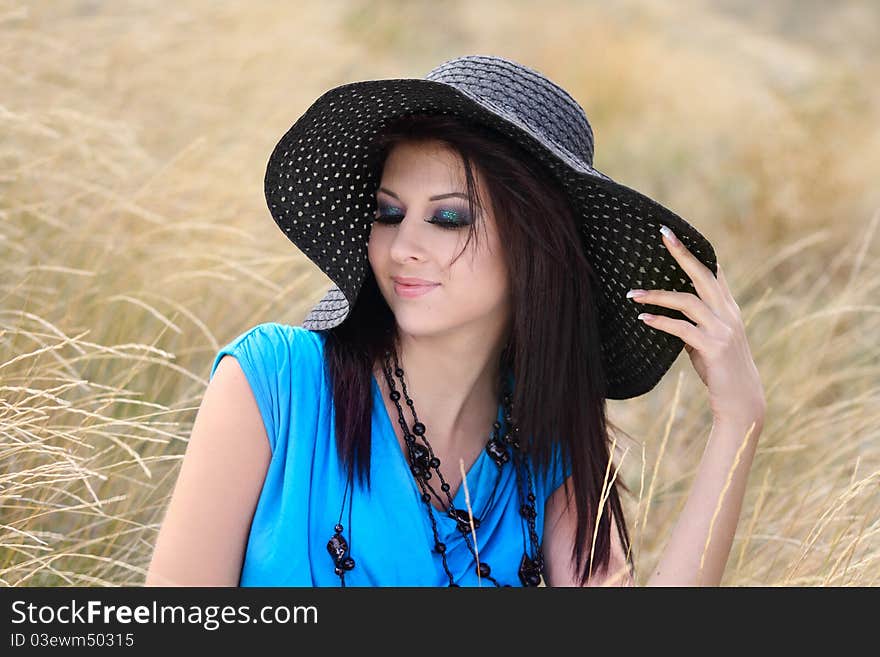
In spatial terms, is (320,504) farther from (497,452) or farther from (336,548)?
(497,452)

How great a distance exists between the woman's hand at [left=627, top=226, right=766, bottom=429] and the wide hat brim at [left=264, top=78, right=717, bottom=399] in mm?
70

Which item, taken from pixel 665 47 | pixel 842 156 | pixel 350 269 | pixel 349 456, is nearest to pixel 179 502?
pixel 349 456

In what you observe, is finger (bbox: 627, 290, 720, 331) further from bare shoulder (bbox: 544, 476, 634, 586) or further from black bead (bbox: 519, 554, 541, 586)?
black bead (bbox: 519, 554, 541, 586)

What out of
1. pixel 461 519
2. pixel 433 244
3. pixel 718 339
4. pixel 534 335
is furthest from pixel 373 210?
pixel 718 339

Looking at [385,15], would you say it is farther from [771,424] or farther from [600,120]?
[771,424]

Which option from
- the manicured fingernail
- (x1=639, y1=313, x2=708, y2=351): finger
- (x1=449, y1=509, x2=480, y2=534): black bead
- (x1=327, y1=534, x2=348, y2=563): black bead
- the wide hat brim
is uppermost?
the wide hat brim

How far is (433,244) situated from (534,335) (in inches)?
13.2

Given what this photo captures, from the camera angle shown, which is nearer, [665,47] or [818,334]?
[818,334]

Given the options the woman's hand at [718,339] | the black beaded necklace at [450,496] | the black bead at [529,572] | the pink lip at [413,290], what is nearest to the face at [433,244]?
the pink lip at [413,290]

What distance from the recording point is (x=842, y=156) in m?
7.31

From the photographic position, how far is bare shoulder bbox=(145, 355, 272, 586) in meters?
2.38

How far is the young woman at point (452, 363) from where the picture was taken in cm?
249

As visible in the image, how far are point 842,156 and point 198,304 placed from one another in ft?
15.8

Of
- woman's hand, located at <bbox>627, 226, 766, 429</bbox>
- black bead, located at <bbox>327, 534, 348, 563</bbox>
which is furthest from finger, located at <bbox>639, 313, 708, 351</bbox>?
black bead, located at <bbox>327, 534, 348, 563</bbox>
